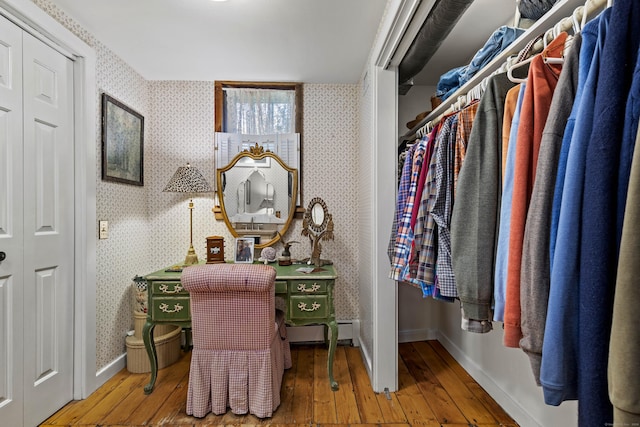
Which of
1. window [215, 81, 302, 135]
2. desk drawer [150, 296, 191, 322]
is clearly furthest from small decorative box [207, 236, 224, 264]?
A: window [215, 81, 302, 135]

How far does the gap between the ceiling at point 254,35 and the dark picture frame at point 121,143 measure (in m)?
0.42

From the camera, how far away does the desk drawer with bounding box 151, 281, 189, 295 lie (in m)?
2.05

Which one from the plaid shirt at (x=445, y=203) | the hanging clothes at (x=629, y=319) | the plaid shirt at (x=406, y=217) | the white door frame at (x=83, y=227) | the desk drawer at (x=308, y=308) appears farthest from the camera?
the desk drawer at (x=308, y=308)

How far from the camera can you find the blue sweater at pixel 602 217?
56 centimetres

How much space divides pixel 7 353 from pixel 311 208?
1971mm

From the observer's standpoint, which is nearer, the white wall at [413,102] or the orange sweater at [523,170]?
the orange sweater at [523,170]

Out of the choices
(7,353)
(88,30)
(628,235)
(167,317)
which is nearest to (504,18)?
(628,235)

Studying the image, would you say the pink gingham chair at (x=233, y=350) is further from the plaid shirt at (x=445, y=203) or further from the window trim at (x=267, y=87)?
the window trim at (x=267, y=87)

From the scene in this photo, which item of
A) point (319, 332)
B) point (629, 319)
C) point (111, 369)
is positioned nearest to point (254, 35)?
point (629, 319)

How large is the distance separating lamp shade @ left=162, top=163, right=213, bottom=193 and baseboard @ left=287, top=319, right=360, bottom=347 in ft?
4.75

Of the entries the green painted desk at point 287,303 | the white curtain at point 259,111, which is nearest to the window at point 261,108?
the white curtain at point 259,111

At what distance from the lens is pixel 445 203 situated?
129 centimetres

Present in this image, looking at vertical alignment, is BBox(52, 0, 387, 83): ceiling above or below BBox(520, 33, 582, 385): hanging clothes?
above

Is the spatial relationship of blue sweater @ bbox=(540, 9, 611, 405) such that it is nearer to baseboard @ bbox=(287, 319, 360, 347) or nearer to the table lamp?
baseboard @ bbox=(287, 319, 360, 347)
